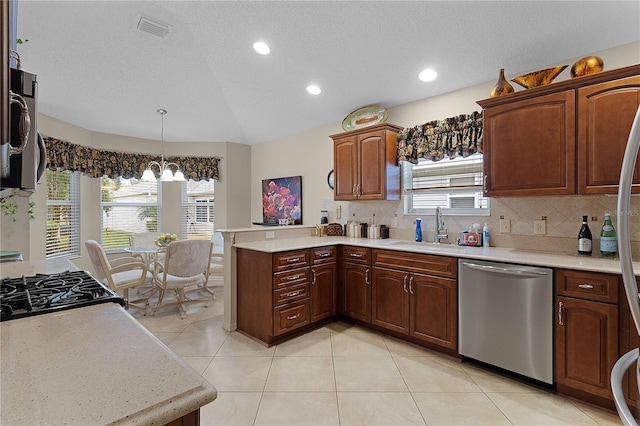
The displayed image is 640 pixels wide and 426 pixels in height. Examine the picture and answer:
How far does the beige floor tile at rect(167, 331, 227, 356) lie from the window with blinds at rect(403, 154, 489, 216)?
252cm

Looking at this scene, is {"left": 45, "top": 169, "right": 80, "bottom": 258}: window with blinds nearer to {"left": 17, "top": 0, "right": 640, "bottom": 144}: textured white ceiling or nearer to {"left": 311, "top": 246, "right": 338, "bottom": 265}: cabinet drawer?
{"left": 17, "top": 0, "right": 640, "bottom": 144}: textured white ceiling

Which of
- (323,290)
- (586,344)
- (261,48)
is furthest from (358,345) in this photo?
(261,48)

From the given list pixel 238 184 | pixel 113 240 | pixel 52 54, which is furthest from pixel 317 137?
pixel 113 240

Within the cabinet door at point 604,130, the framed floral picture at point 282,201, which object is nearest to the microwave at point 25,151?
the cabinet door at point 604,130

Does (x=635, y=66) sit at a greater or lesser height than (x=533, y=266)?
greater

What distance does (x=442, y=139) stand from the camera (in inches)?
126

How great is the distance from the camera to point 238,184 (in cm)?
565

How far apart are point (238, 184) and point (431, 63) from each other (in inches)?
151

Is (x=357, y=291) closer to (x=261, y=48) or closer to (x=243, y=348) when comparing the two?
(x=243, y=348)

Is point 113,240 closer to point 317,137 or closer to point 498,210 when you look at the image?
point 317,137

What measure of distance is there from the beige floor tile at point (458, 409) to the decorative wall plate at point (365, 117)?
287 cm

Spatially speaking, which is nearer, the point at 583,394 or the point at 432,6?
the point at 583,394

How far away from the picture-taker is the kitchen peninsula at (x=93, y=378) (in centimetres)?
55

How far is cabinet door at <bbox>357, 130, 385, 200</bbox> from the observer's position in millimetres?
3488
